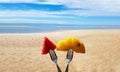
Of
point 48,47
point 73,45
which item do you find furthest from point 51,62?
point 73,45

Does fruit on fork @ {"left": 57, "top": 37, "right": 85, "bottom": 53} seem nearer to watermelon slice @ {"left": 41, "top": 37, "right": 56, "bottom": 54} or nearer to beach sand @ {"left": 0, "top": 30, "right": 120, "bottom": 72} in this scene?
watermelon slice @ {"left": 41, "top": 37, "right": 56, "bottom": 54}

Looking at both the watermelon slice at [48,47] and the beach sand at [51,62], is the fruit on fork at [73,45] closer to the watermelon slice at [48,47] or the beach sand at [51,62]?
the watermelon slice at [48,47]

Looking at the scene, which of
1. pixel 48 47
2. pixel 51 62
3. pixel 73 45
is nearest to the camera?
pixel 73 45

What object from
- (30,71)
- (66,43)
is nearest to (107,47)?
(30,71)

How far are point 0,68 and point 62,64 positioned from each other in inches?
133

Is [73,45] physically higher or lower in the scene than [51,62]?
higher

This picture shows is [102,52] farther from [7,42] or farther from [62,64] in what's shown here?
[7,42]

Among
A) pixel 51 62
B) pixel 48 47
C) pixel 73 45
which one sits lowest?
pixel 51 62

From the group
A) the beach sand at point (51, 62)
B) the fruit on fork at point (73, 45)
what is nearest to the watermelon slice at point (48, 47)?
the fruit on fork at point (73, 45)

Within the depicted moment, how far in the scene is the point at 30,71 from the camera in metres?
14.4

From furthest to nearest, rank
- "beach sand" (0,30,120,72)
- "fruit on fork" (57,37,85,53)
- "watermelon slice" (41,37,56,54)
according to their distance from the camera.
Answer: "beach sand" (0,30,120,72) → "watermelon slice" (41,37,56,54) → "fruit on fork" (57,37,85,53)

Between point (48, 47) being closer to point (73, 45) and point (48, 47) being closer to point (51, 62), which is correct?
point (73, 45)

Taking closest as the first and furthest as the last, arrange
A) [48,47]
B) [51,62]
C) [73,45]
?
[73,45]
[48,47]
[51,62]

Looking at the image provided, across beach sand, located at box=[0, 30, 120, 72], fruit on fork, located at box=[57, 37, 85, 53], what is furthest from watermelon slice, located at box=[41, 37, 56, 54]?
beach sand, located at box=[0, 30, 120, 72]
